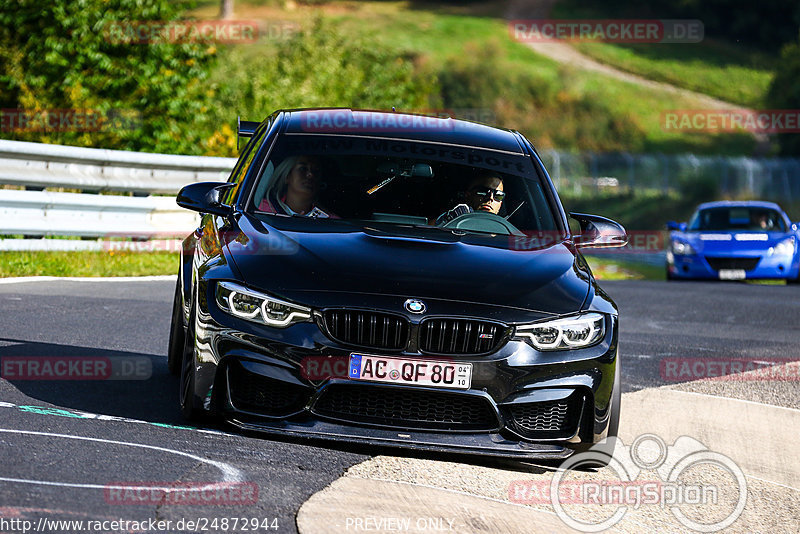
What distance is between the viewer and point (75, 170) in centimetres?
1354

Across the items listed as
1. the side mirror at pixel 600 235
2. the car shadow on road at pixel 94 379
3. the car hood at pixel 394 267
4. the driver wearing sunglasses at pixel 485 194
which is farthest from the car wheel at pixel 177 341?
the side mirror at pixel 600 235

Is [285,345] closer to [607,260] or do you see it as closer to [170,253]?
[170,253]

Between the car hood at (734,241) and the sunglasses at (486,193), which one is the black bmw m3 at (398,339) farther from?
the car hood at (734,241)

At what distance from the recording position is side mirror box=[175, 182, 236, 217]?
21.9ft

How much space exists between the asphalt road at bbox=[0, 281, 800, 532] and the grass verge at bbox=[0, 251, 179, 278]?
0.93m

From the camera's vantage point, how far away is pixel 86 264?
1319cm

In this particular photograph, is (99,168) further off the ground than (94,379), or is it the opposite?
(94,379)

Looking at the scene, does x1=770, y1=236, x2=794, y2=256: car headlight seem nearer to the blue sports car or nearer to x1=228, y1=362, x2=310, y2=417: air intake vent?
the blue sports car

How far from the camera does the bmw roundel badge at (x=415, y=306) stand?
5.61m

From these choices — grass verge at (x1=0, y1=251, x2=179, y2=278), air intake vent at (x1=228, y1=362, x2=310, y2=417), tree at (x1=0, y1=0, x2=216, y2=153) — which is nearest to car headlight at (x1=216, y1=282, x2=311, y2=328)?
air intake vent at (x1=228, y1=362, x2=310, y2=417)

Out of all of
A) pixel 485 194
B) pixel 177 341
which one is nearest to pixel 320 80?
pixel 177 341

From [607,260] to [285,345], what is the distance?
28.0m

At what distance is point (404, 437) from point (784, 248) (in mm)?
15628

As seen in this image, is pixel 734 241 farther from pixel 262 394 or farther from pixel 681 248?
pixel 262 394
